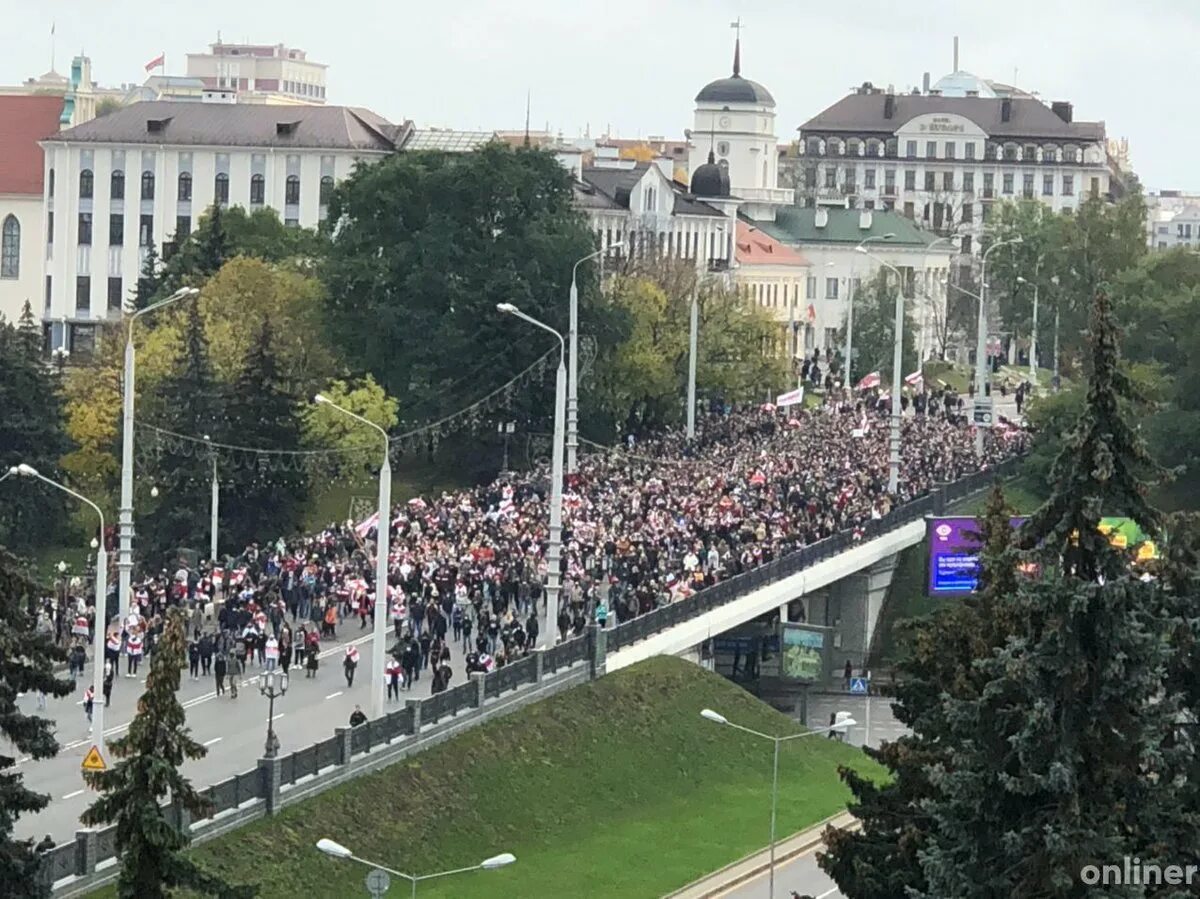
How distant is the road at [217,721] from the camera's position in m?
59.5

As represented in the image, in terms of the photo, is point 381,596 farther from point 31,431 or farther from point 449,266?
point 449,266

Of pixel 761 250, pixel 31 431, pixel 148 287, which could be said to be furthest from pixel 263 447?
pixel 761 250

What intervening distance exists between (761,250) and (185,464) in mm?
76634

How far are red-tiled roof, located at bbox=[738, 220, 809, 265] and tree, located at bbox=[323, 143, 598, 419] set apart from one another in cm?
5460

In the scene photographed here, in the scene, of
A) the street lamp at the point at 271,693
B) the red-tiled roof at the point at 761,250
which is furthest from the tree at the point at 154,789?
the red-tiled roof at the point at 761,250

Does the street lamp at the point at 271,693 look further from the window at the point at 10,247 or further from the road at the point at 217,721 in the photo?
the window at the point at 10,247

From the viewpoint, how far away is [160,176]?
→ 153 meters

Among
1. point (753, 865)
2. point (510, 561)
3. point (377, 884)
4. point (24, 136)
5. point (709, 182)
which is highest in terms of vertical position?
point (24, 136)

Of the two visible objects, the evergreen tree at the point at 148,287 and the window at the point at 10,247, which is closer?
the evergreen tree at the point at 148,287

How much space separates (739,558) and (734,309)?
42.8 meters

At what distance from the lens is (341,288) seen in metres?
109

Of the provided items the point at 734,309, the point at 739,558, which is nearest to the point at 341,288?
the point at 734,309

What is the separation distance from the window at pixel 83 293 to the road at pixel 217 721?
272 ft

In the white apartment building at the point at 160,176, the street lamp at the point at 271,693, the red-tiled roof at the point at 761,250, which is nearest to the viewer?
the street lamp at the point at 271,693
